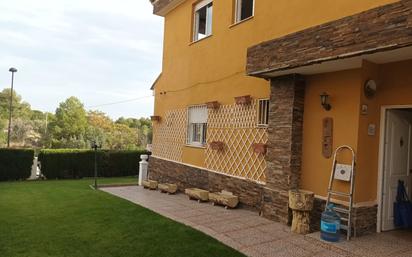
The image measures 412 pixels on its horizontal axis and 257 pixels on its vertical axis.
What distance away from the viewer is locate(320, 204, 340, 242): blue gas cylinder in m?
5.53

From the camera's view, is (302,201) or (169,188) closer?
(302,201)

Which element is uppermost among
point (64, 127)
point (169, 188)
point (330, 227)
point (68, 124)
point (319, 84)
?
point (319, 84)

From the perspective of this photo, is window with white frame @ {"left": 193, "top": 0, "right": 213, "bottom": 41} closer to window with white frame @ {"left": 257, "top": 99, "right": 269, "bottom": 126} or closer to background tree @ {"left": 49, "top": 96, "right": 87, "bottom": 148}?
window with white frame @ {"left": 257, "top": 99, "right": 269, "bottom": 126}

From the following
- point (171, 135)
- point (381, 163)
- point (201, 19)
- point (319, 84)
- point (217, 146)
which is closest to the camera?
point (381, 163)

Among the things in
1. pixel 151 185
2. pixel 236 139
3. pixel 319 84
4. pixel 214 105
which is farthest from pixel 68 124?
pixel 319 84

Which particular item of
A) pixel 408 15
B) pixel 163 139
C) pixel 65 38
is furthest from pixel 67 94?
pixel 408 15

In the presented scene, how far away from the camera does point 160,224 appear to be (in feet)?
21.9

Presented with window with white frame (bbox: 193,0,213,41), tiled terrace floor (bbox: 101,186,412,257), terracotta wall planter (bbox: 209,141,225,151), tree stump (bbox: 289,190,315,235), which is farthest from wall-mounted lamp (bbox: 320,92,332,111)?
window with white frame (bbox: 193,0,213,41)

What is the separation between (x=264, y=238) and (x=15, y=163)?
510 inches

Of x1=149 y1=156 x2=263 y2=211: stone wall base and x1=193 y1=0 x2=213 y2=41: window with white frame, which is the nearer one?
x1=149 y1=156 x2=263 y2=211: stone wall base

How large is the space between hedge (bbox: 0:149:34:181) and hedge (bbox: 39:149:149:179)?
2.26 ft

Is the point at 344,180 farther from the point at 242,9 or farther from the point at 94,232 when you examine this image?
the point at 242,9

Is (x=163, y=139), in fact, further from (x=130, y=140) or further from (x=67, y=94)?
(x=67, y=94)

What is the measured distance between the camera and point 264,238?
231 inches
